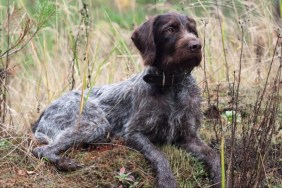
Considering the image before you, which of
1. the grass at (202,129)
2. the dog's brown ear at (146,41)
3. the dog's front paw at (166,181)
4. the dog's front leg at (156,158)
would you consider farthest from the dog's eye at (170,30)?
the dog's front paw at (166,181)

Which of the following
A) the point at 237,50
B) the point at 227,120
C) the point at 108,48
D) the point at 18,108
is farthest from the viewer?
the point at 108,48

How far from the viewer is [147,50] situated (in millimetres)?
5984

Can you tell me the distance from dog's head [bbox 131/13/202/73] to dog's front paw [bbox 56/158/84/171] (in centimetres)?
117

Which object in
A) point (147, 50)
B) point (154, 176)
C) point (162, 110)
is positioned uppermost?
point (147, 50)

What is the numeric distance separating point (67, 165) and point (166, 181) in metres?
0.92

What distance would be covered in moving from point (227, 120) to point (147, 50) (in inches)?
43.2

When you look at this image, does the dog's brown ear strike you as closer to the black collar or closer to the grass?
the black collar

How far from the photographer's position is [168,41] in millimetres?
5906

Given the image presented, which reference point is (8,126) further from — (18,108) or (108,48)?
(108,48)

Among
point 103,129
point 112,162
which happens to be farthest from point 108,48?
point 112,162

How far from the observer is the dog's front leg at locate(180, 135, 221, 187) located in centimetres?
545

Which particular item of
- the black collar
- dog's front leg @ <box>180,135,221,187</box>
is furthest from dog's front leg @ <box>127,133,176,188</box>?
the black collar

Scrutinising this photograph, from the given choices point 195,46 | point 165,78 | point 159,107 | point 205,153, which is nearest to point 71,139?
point 159,107

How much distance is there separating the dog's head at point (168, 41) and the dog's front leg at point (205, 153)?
0.69 metres
